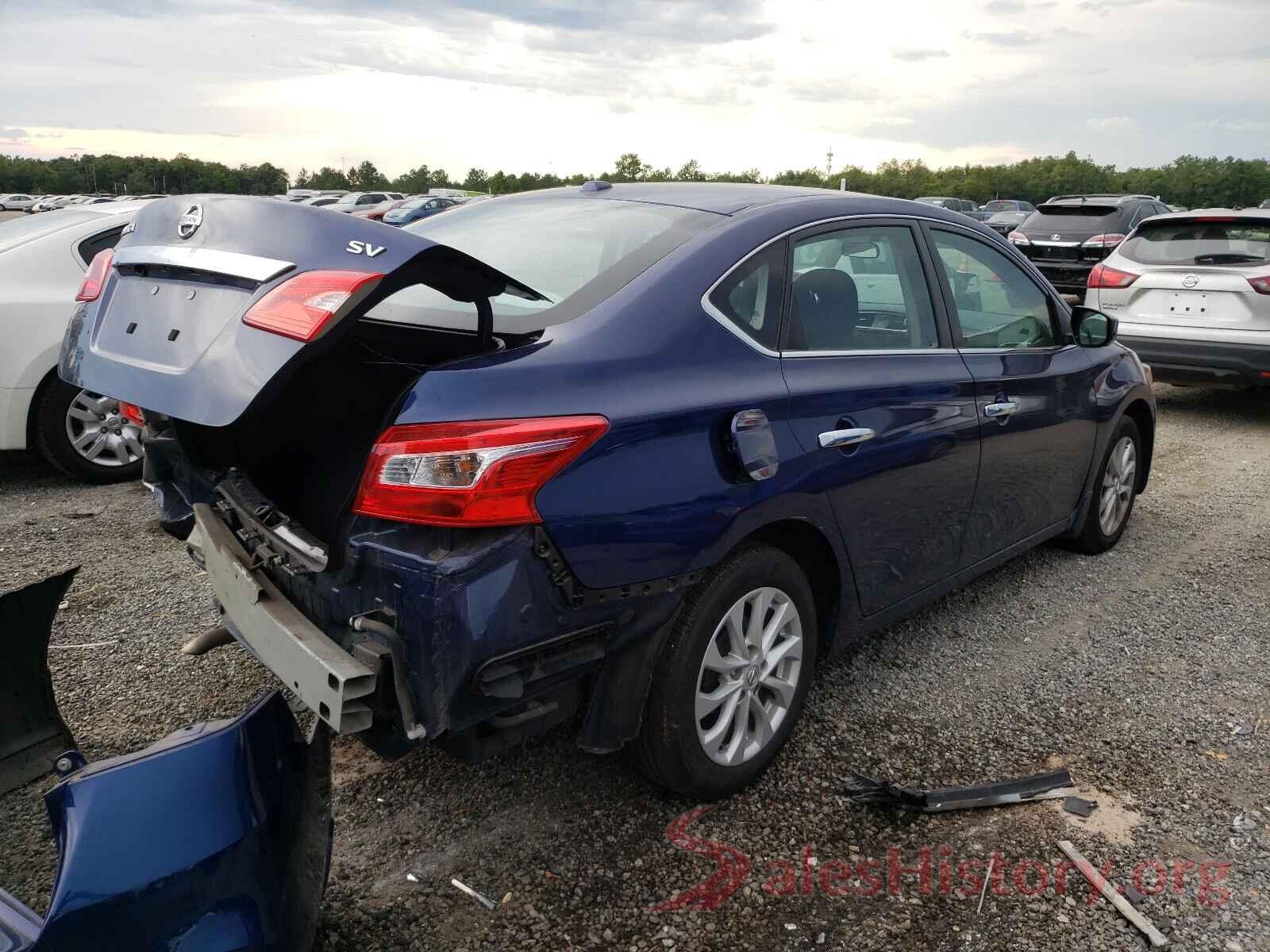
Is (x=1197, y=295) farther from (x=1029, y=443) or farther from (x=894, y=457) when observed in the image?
(x=894, y=457)

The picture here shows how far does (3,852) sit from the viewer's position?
247 centimetres

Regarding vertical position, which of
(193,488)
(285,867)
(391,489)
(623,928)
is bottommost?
(623,928)

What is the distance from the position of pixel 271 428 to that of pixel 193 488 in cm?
36

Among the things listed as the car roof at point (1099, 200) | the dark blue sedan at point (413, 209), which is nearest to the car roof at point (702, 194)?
the car roof at point (1099, 200)

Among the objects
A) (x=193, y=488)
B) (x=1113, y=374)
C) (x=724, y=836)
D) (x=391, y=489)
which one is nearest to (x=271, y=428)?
(x=193, y=488)

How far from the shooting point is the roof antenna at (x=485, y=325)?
2268 mm

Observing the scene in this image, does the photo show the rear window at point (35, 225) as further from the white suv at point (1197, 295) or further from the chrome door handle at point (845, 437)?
the white suv at point (1197, 295)

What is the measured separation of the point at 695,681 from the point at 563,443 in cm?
77

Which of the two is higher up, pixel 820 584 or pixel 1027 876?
pixel 820 584

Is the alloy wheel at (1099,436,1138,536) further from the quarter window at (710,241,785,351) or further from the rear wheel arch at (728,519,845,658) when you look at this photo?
the quarter window at (710,241,785,351)

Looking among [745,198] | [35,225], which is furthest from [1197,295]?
[35,225]

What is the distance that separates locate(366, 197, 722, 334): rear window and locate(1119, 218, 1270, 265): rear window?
632cm

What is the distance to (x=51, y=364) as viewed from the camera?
525 centimetres

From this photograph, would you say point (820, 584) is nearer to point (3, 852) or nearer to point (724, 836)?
point (724, 836)
